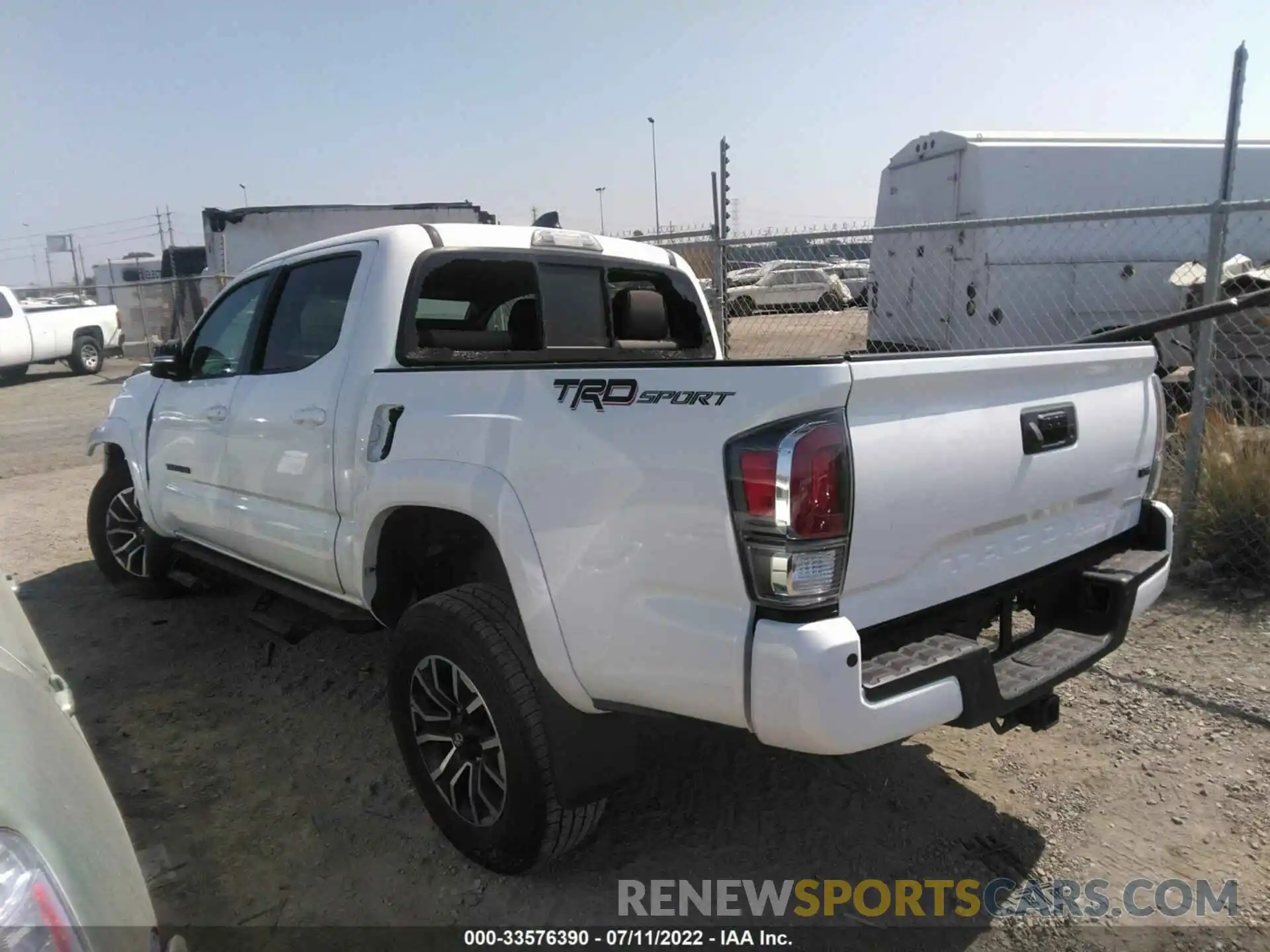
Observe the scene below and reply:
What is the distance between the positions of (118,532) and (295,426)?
274 cm

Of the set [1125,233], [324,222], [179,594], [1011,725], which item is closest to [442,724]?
[1011,725]

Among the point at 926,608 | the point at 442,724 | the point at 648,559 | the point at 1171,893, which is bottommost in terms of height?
the point at 1171,893

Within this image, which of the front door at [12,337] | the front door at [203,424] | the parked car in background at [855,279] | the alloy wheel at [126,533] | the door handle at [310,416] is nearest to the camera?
the door handle at [310,416]

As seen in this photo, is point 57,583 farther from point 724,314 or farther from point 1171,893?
point 1171,893

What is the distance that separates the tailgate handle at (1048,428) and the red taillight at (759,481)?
900 millimetres

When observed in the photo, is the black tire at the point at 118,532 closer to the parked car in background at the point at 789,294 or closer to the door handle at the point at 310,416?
the door handle at the point at 310,416

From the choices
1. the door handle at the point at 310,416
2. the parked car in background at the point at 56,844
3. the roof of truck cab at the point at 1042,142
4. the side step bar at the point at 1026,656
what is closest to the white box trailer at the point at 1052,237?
the roof of truck cab at the point at 1042,142

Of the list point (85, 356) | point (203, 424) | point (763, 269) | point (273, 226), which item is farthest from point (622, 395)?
point (85, 356)

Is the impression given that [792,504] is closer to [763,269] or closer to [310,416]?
[310,416]

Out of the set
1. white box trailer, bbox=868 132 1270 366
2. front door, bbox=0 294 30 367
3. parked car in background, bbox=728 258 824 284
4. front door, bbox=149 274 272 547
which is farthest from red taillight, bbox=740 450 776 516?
front door, bbox=0 294 30 367

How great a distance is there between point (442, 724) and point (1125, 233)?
902cm

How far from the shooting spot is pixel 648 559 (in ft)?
7.12

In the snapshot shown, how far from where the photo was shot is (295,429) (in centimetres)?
348

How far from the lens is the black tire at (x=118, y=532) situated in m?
5.35
